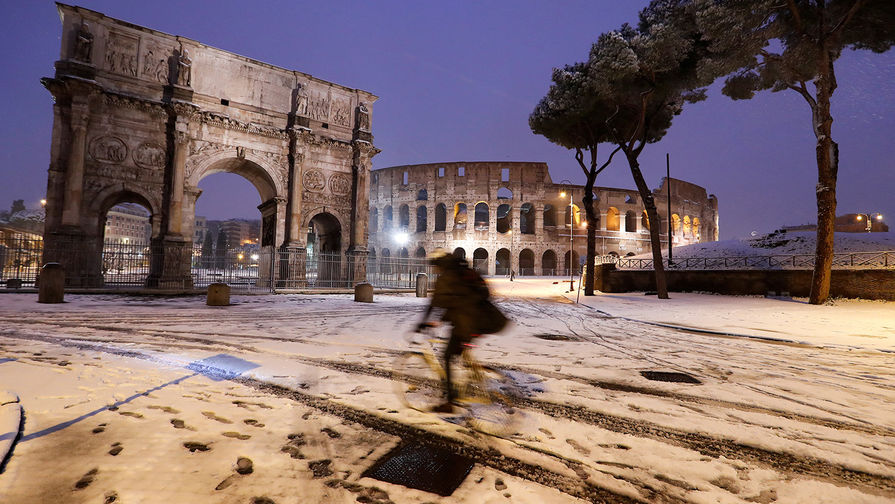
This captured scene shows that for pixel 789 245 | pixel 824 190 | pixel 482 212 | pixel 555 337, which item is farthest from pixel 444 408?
pixel 482 212

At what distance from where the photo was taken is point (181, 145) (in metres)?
16.1

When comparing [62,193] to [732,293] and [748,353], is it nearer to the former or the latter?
[748,353]

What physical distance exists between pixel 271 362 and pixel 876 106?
196415mm

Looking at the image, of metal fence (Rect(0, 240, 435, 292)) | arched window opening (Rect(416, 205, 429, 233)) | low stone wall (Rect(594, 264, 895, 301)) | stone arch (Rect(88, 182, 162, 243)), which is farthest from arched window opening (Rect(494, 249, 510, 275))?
stone arch (Rect(88, 182, 162, 243))

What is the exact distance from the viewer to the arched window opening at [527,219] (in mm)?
42938

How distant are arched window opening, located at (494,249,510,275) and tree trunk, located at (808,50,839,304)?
30.2 meters

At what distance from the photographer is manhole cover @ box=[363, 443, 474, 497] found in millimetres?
1941

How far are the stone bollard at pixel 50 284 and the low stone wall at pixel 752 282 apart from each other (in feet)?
67.1

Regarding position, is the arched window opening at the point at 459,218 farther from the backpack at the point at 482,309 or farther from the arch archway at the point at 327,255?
the backpack at the point at 482,309

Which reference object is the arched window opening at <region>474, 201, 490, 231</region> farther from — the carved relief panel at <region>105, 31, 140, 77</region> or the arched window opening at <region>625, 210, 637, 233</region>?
the carved relief panel at <region>105, 31, 140, 77</region>

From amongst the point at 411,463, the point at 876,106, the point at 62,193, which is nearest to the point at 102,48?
the point at 62,193

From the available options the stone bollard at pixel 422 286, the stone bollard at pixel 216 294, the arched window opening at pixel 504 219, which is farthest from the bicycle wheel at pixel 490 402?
the arched window opening at pixel 504 219

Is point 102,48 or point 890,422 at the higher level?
point 102,48

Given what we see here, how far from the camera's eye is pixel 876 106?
122375 millimetres
